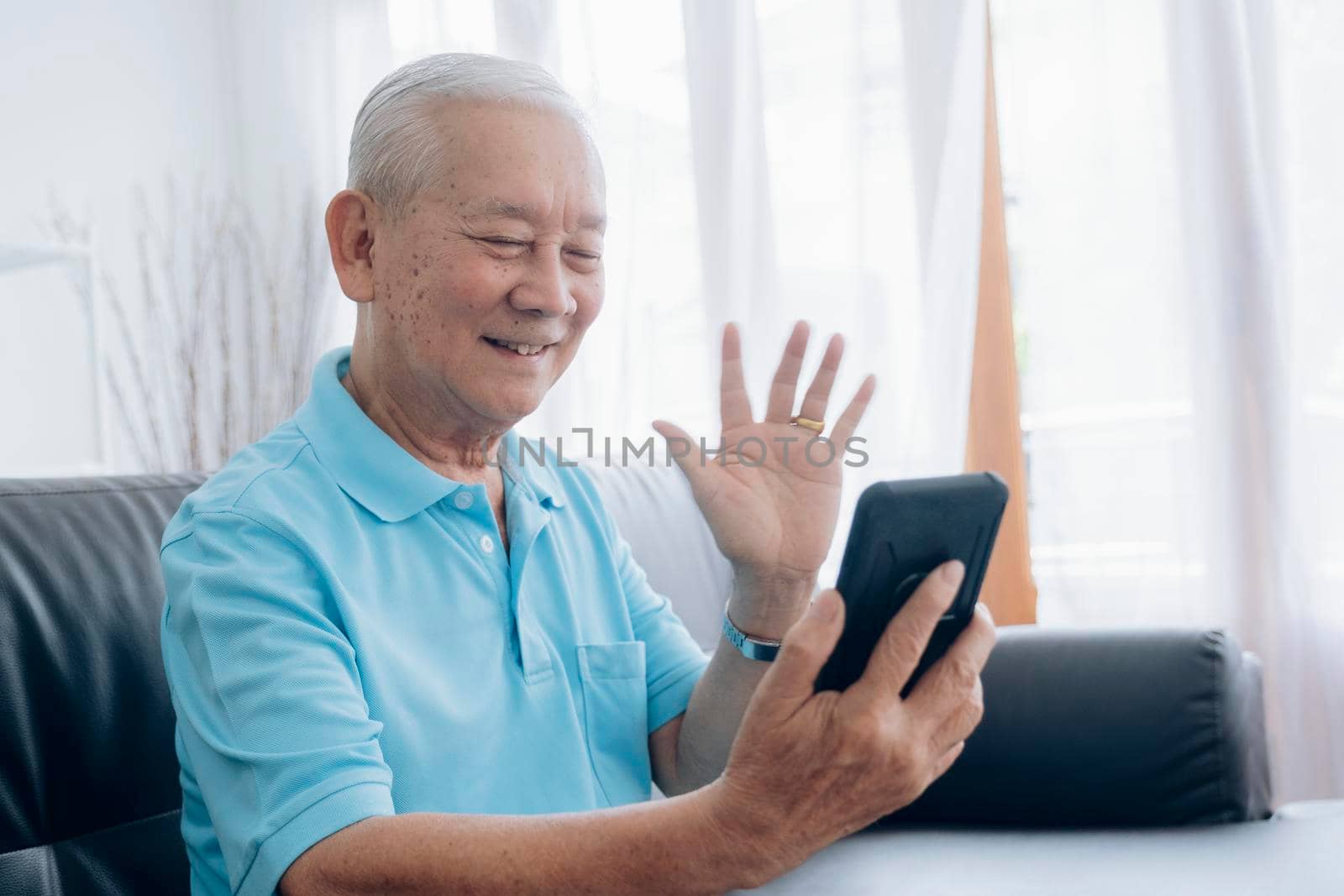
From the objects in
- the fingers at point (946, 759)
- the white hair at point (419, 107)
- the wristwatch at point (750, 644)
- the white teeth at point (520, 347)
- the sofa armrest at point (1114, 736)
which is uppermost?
the white hair at point (419, 107)

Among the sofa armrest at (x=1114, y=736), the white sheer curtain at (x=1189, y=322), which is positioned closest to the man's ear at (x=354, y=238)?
the sofa armrest at (x=1114, y=736)

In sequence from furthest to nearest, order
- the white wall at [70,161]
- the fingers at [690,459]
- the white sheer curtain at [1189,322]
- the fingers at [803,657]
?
the white wall at [70,161], the white sheer curtain at [1189,322], the fingers at [690,459], the fingers at [803,657]

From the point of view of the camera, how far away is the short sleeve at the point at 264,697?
2.59 ft

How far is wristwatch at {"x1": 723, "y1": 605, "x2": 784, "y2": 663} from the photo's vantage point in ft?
3.62

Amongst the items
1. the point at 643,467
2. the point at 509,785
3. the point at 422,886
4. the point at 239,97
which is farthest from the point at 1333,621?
the point at 239,97

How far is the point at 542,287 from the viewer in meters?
1.09

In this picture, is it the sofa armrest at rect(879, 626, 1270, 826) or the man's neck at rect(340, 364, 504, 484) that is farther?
the sofa armrest at rect(879, 626, 1270, 826)

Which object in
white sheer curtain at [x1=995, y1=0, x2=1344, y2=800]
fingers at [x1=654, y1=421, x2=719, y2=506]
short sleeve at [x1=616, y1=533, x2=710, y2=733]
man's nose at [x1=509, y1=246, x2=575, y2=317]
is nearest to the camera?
fingers at [x1=654, y1=421, x2=719, y2=506]

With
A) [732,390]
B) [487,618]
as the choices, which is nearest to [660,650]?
[487,618]

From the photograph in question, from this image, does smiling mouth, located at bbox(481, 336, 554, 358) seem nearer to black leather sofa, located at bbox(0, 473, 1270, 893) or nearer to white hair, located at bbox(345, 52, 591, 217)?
white hair, located at bbox(345, 52, 591, 217)

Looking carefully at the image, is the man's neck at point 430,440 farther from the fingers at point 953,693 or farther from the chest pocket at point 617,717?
the fingers at point 953,693

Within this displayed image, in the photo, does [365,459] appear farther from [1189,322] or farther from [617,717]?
[1189,322]

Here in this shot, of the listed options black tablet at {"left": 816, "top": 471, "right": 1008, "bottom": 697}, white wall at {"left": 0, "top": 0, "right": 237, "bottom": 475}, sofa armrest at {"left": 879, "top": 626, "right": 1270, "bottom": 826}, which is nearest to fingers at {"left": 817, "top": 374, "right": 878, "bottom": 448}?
black tablet at {"left": 816, "top": 471, "right": 1008, "bottom": 697}

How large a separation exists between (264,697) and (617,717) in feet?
1.51
